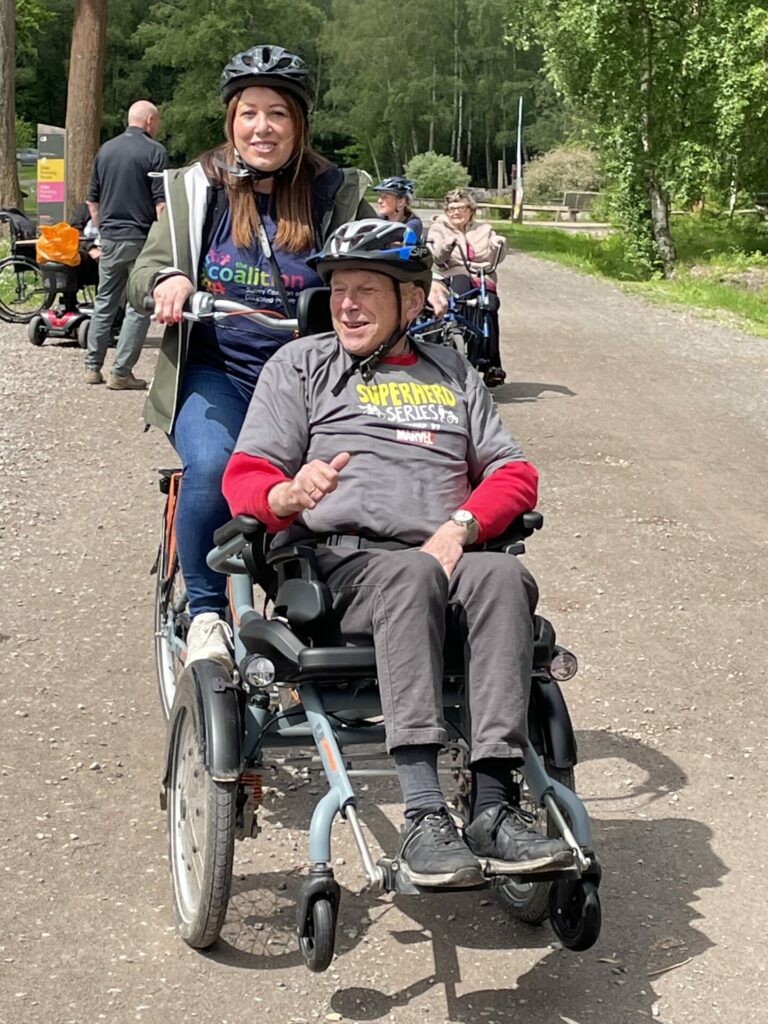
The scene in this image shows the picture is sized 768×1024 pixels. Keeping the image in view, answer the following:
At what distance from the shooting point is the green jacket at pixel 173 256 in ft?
15.1

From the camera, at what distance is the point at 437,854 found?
3.31 meters

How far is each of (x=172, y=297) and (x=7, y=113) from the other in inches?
820

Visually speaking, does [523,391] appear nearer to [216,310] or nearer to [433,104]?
[216,310]

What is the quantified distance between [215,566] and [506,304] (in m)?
17.4

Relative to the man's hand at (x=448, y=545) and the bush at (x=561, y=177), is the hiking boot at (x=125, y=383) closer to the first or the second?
the man's hand at (x=448, y=545)

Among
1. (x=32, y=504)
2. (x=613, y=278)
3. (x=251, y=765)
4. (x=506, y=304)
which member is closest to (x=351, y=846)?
(x=251, y=765)

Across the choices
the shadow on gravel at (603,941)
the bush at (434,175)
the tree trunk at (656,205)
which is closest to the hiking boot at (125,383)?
the shadow on gravel at (603,941)

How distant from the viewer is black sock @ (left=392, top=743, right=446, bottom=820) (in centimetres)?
348

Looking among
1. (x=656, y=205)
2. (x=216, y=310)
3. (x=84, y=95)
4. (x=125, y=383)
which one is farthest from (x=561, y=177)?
(x=216, y=310)

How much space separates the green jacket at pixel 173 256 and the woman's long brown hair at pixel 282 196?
0.21 feet

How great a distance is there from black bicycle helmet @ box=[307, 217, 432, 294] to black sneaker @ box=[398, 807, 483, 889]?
1.43 m

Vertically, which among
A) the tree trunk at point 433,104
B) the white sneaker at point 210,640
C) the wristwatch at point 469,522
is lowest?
the white sneaker at point 210,640

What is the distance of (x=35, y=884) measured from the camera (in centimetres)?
430

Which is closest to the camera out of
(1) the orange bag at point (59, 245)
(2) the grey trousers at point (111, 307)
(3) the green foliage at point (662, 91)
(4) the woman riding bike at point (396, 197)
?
(4) the woman riding bike at point (396, 197)
